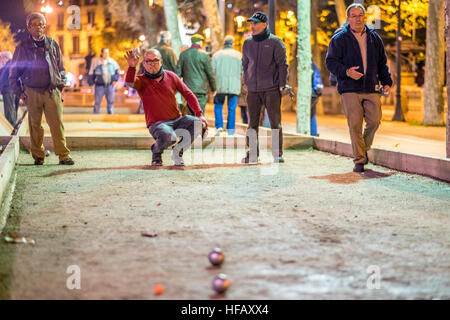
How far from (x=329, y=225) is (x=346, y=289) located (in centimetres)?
202

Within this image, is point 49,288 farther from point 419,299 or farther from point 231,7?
point 231,7

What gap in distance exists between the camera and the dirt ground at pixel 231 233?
14.6ft

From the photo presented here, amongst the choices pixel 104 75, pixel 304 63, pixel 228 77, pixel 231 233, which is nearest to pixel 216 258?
pixel 231 233

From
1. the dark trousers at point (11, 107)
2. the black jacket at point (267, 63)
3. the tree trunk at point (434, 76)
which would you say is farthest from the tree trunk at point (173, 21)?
the black jacket at point (267, 63)

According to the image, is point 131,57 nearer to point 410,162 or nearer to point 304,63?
point 410,162

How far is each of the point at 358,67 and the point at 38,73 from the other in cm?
423

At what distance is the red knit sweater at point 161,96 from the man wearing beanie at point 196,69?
11.0 ft

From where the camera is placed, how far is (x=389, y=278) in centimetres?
463

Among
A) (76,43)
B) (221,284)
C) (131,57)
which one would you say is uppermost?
(76,43)

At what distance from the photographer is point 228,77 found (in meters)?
15.2

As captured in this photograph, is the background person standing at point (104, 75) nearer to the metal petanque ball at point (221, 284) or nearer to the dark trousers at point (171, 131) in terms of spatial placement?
the dark trousers at point (171, 131)

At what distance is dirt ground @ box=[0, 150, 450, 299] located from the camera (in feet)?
14.6

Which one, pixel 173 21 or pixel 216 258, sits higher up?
pixel 173 21

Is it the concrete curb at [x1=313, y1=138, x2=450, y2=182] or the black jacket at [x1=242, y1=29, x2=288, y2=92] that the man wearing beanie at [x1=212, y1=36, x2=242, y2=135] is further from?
the black jacket at [x1=242, y1=29, x2=288, y2=92]
